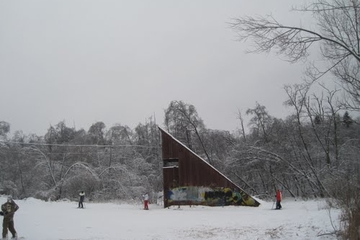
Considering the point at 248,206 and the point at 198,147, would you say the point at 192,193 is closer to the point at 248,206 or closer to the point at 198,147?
the point at 248,206

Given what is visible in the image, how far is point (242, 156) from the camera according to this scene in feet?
110

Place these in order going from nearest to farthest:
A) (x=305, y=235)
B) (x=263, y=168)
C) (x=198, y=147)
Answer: (x=305, y=235) < (x=263, y=168) < (x=198, y=147)

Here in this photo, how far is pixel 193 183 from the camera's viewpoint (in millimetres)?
25031

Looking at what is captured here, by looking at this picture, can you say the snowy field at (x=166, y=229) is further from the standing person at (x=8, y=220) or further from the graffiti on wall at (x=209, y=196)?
the graffiti on wall at (x=209, y=196)

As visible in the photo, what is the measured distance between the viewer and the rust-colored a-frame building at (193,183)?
24.2m

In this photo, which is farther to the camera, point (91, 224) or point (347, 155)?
point (347, 155)

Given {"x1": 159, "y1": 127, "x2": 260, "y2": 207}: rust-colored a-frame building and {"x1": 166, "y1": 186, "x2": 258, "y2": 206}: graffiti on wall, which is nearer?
{"x1": 166, "y1": 186, "x2": 258, "y2": 206}: graffiti on wall

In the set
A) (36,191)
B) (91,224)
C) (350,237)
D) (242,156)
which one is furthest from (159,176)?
(350,237)

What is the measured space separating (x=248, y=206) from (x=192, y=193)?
4282mm

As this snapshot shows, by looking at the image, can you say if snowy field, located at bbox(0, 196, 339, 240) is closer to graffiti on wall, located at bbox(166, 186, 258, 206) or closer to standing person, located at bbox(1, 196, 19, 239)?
standing person, located at bbox(1, 196, 19, 239)

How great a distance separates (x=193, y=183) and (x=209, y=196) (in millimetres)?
1571

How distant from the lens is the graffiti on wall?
78.3 feet

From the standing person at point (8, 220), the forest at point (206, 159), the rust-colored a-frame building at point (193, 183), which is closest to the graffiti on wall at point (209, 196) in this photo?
the rust-colored a-frame building at point (193, 183)

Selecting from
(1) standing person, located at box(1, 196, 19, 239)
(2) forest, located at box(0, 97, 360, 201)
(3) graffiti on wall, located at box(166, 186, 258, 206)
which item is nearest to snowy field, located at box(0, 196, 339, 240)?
(1) standing person, located at box(1, 196, 19, 239)
